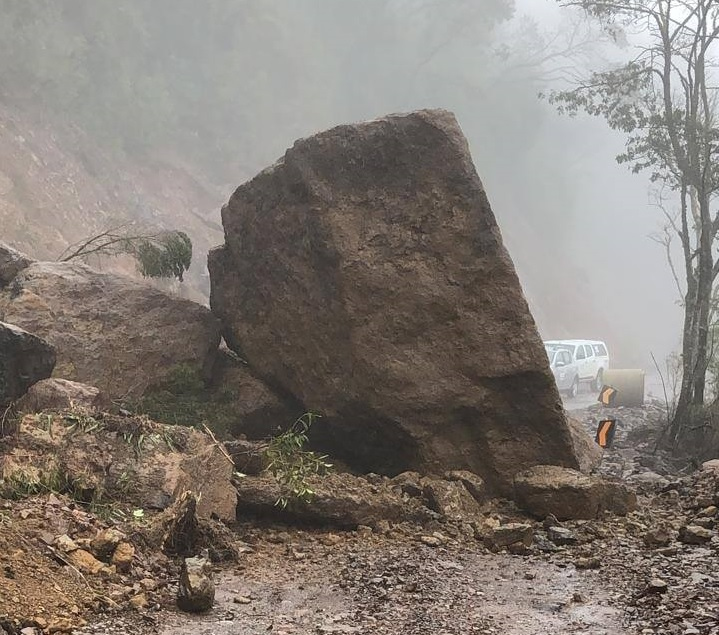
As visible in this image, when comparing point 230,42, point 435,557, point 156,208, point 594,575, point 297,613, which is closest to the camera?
point 297,613

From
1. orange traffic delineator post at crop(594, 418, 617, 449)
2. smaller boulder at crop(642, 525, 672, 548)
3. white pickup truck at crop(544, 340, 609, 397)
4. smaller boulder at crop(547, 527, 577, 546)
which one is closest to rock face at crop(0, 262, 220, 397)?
smaller boulder at crop(547, 527, 577, 546)

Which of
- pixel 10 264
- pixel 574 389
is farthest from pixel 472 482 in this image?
pixel 574 389

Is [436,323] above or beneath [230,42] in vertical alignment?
beneath

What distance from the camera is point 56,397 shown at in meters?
5.30

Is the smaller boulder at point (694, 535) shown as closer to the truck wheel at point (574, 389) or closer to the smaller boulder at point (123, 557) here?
the smaller boulder at point (123, 557)

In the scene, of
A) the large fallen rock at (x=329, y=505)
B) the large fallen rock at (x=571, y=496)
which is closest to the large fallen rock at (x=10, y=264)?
the large fallen rock at (x=329, y=505)

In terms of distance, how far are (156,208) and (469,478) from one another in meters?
21.6

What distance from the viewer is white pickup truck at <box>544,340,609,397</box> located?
21.1m

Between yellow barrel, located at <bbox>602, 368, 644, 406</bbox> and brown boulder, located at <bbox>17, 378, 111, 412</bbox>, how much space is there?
1512 centimetres

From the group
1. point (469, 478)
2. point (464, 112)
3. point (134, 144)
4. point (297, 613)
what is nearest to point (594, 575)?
point (297, 613)

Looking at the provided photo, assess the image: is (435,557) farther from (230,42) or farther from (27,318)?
(230,42)

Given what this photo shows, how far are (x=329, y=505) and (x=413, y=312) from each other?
82.1 inches

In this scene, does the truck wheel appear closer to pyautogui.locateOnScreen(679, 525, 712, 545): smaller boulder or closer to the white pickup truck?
the white pickup truck

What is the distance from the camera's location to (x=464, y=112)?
1590 inches
